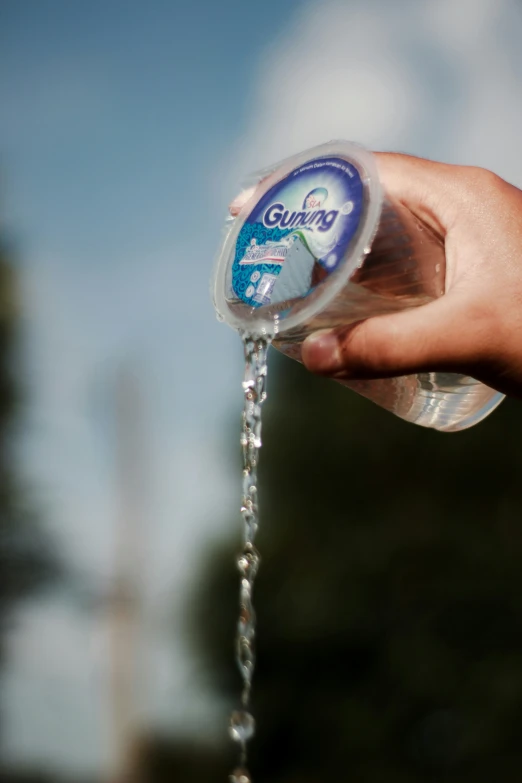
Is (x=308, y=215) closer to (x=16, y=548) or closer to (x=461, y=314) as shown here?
(x=461, y=314)

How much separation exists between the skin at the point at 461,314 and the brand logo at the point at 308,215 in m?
0.19

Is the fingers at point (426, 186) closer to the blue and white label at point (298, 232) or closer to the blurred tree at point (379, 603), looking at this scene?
the blue and white label at point (298, 232)

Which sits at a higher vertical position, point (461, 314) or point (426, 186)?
point (426, 186)

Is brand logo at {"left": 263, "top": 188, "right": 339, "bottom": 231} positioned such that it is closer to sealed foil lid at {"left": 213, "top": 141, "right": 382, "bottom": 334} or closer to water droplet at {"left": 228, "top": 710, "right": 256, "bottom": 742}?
sealed foil lid at {"left": 213, "top": 141, "right": 382, "bottom": 334}

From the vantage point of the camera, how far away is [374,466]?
14258 millimetres

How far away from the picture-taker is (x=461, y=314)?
6.07 feet

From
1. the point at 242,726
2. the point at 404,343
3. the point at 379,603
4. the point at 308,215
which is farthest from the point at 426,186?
→ the point at 379,603

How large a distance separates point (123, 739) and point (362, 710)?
10.4 feet

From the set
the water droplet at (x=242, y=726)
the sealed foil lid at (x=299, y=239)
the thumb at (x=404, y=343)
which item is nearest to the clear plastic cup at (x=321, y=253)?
the sealed foil lid at (x=299, y=239)

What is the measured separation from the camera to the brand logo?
2.04 meters

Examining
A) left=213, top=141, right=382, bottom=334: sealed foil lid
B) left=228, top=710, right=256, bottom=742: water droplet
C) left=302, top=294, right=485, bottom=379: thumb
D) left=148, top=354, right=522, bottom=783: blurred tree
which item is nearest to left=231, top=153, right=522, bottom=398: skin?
left=302, top=294, right=485, bottom=379: thumb

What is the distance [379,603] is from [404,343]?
11846 mm

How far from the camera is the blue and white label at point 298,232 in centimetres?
200

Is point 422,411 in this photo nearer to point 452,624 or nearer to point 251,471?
point 251,471
